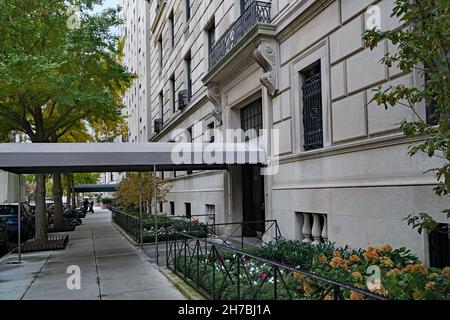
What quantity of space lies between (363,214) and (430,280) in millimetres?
3386

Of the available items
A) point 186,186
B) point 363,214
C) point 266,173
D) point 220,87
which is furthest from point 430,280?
point 186,186

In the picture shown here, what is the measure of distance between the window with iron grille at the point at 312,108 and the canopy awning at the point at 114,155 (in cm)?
216

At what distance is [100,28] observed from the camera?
15.7m

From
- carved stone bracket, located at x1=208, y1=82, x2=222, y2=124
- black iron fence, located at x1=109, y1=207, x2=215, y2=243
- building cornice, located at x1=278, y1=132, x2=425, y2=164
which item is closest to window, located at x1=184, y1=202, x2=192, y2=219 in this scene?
black iron fence, located at x1=109, y1=207, x2=215, y2=243

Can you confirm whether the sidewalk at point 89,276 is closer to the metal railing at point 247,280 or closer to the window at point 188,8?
the metal railing at point 247,280

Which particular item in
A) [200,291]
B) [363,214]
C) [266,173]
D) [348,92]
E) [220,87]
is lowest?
[200,291]

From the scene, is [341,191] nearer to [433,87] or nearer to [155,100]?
[433,87]

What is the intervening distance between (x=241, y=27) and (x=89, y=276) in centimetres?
887

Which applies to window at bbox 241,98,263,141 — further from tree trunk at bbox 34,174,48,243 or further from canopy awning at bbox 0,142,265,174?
tree trunk at bbox 34,174,48,243

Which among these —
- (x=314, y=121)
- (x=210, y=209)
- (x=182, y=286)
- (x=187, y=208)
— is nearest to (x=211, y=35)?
(x=210, y=209)

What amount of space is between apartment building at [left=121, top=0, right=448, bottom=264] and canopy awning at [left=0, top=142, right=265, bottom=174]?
3.76ft

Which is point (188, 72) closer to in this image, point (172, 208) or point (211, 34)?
point (211, 34)

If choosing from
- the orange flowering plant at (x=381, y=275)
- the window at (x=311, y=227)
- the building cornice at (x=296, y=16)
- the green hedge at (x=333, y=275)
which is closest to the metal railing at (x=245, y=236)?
the window at (x=311, y=227)

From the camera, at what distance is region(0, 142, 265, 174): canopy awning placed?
1052 cm
